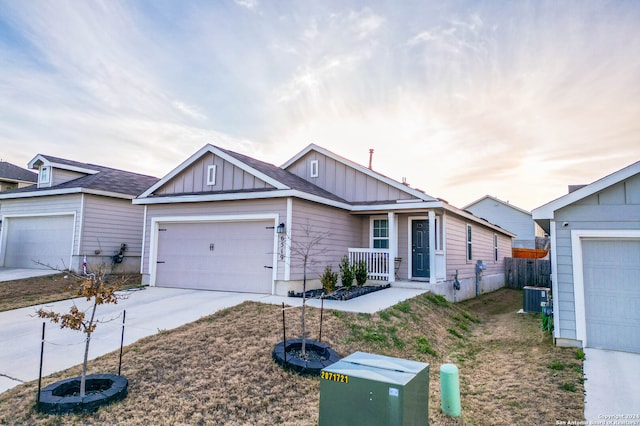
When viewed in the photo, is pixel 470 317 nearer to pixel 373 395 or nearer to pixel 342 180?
pixel 342 180

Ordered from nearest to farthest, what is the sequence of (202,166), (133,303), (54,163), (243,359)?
1. (243,359)
2. (133,303)
3. (202,166)
4. (54,163)

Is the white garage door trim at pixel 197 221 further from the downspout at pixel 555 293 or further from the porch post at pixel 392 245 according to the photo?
the downspout at pixel 555 293

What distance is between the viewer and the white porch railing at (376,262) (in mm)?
11562

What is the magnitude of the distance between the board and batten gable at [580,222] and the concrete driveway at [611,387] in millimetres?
689

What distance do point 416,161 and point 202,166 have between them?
879 centimetres

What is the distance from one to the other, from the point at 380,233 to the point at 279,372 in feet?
27.5

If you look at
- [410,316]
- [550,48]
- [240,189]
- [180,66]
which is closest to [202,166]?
[240,189]

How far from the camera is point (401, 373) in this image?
3.05 metres

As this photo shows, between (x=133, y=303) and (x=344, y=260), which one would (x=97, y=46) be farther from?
(x=344, y=260)

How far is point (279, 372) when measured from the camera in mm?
4746

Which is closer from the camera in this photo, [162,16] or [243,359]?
[243,359]

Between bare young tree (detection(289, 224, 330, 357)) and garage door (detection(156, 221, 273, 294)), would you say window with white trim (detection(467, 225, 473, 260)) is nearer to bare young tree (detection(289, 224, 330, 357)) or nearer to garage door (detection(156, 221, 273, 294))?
bare young tree (detection(289, 224, 330, 357))

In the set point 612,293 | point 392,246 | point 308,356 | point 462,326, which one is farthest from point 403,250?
point 308,356

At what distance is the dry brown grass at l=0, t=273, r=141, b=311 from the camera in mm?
8992
